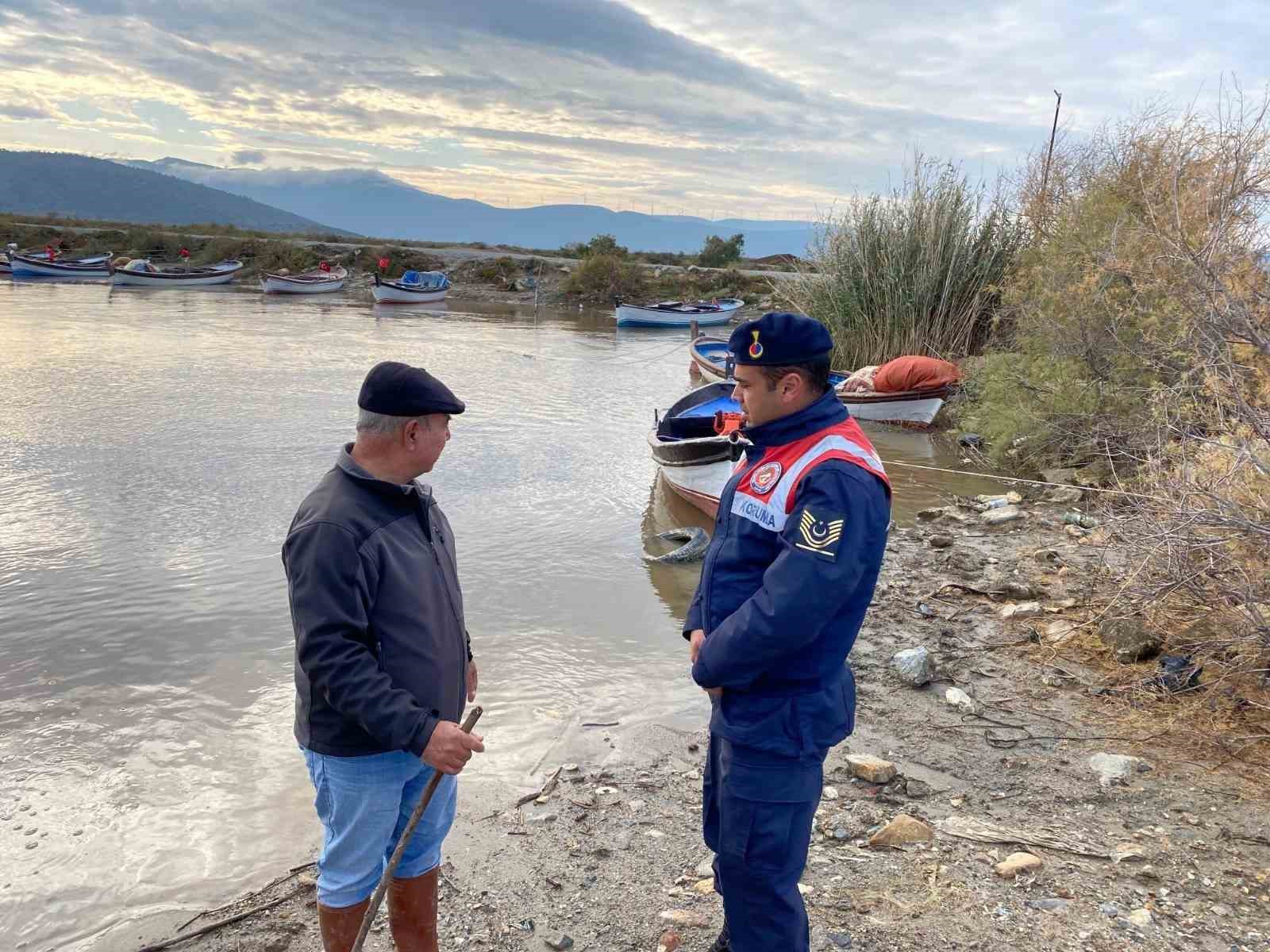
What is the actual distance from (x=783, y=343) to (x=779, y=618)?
75 cm

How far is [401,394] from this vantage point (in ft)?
7.64

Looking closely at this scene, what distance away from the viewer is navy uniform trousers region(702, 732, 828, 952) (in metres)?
2.34

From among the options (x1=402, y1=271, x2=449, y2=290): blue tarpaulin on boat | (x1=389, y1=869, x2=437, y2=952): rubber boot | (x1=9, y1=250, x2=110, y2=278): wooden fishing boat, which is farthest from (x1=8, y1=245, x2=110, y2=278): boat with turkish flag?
(x1=389, y1=869, x2=437, y2=952): rubber boot

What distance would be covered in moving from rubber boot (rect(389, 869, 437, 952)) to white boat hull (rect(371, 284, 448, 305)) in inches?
1381

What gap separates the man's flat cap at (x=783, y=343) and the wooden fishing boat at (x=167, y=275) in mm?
40750

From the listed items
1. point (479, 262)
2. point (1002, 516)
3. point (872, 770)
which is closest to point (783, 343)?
point (872, 770)

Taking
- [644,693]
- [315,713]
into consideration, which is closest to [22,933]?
[315,713]

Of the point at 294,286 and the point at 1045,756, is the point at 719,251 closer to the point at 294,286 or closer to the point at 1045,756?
the point at 294,286

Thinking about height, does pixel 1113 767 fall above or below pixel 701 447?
below

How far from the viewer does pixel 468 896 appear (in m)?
3.27

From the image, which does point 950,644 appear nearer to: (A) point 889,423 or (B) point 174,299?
(A) point 889,423

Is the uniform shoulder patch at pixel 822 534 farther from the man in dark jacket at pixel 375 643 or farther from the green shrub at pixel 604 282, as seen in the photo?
the green shrub at pixel 604 282

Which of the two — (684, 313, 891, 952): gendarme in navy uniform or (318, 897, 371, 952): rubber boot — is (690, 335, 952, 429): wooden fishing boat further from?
(318, 897, 371, 952): rubber boot

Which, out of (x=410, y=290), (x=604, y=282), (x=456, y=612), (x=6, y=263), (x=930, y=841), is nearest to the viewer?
(x=456, y=612)
